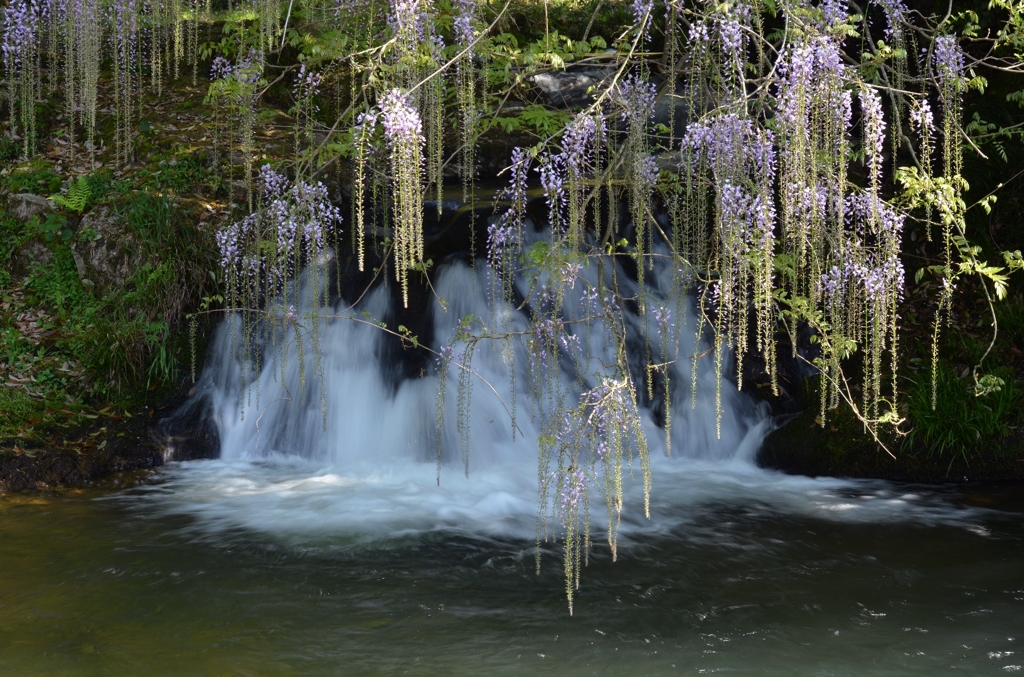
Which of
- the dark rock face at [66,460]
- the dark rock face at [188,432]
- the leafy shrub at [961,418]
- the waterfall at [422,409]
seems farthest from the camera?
the dark rock face at [188,432]

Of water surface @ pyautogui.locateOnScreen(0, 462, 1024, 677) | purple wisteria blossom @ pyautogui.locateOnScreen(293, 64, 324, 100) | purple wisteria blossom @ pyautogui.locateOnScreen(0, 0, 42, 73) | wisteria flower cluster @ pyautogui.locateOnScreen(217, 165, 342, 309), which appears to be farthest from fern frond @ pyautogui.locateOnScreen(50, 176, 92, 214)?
water surface @ pyautogui.locateOnScreen(0, 462, 1024, 677)

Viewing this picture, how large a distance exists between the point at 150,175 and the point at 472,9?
4.05 meters

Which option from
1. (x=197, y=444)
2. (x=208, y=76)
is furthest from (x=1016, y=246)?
(x=208, y=76)

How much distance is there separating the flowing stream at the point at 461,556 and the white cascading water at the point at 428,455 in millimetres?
18

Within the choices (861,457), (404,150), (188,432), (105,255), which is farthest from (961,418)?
(105,255)

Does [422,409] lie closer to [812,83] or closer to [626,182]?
[626,182]

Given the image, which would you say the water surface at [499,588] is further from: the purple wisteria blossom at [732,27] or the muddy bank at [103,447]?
the purple wisteria blossom at [732,27]

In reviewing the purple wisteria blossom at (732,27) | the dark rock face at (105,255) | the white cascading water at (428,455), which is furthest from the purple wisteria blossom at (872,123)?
the dark rock face at (105,255)

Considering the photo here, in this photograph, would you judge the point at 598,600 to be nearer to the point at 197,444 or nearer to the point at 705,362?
the point at 705,362

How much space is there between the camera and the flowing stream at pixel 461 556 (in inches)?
139

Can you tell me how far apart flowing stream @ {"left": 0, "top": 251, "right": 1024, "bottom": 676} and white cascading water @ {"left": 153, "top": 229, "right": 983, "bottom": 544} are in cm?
2

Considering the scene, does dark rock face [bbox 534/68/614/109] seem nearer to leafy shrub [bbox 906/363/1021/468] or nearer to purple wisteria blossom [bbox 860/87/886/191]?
leafy shrub [bbox 906/363/1021/468]

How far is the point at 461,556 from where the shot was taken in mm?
4551

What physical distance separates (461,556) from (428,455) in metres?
1.64
